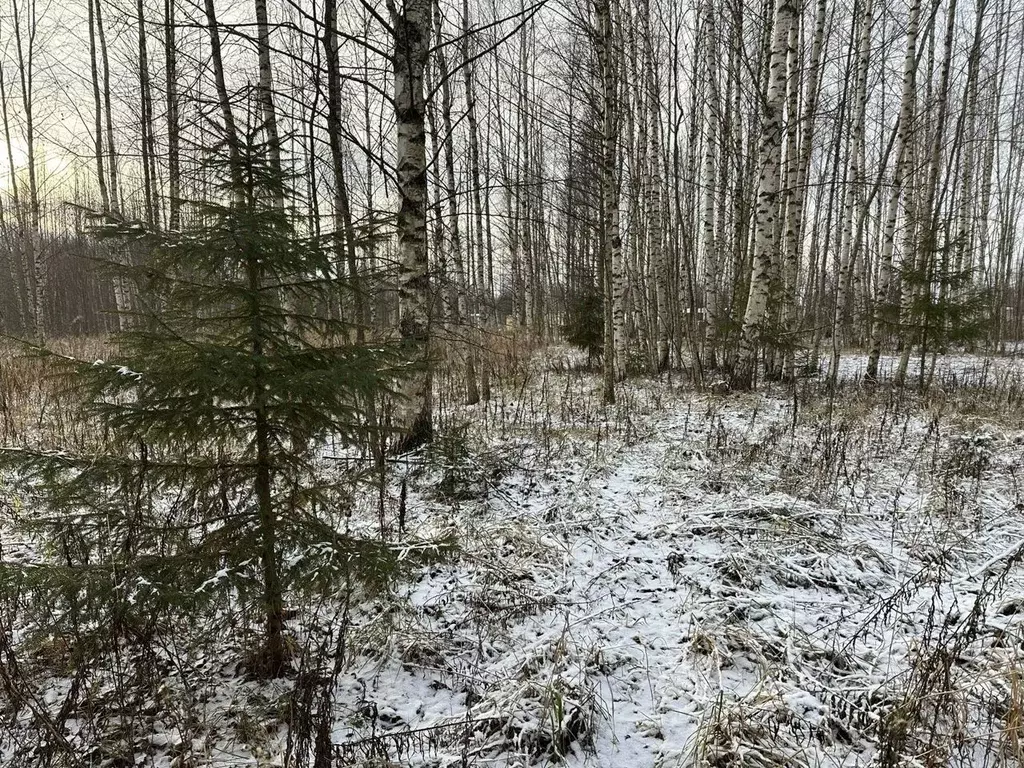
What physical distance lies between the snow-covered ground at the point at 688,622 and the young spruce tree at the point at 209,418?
28.0 inches

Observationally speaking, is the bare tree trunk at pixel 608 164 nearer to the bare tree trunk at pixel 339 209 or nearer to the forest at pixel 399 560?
the forest at pixel 399 560

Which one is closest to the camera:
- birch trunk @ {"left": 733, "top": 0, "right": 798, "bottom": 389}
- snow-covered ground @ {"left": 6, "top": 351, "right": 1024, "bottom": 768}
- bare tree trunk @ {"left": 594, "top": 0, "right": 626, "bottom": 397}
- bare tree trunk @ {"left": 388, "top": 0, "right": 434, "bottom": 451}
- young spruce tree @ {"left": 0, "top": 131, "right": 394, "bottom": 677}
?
young spruce tree @ {"left": 0, "top": 131, "right": 394, "bottom": 677}

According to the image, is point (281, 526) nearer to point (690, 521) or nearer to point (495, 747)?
point (495, 747)

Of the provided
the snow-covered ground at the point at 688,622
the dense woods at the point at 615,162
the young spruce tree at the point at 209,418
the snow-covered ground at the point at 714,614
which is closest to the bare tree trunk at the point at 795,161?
the dense woods at the point at 615,162

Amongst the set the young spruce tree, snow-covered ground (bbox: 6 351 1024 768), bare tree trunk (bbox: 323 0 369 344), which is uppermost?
bare tree trunk (bbox: 323 0 369 344)

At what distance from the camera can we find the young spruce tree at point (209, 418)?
2.09 meters

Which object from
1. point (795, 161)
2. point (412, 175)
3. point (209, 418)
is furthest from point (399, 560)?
point (795, 161)

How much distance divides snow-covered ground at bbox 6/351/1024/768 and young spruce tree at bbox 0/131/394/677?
0.71 metres

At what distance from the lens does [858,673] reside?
257 centimetres

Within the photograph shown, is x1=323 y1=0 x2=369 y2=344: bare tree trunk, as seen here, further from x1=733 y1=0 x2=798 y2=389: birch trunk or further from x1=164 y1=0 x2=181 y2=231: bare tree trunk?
x1=733 y1=0 x2=798 y2=389: birch trunk

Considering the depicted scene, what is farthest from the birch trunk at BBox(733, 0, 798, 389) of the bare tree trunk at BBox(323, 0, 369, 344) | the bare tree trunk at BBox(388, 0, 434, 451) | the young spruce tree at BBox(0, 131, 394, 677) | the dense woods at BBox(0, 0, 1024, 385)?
the young spruce tree at BBox(0, 131, 394, 677)

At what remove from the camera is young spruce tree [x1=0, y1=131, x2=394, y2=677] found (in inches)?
82.1

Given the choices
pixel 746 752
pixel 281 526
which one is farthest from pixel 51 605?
pixel 746 752

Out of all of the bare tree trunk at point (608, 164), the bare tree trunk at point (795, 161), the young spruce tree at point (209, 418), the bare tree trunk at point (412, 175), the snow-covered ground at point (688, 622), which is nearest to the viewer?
the young spruce tree at point (209, 418)
